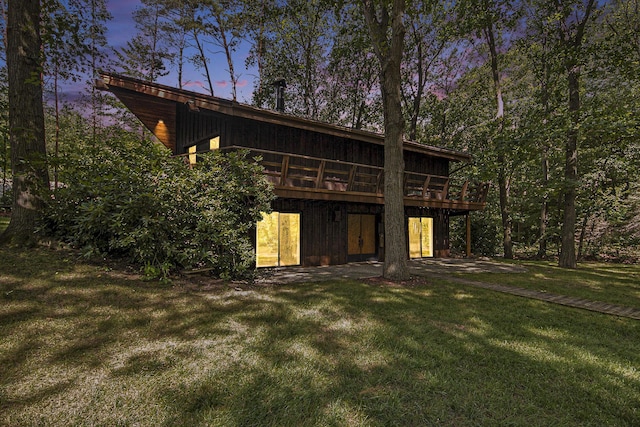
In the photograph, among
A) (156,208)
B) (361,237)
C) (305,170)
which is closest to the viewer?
(156,208)

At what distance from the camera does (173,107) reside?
41.8 ft

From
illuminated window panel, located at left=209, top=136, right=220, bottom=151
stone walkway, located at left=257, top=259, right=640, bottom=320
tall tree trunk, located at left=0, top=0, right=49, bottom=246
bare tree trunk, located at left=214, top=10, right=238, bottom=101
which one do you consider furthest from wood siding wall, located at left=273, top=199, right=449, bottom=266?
bare tree trunk, located at left=214, top=10, right=238, bottom=101

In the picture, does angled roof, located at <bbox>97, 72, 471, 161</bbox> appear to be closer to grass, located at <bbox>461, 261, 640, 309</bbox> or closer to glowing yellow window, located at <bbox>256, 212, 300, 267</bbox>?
glowing yellow window, located at <bbox>256, 212, 300, 267</bbox>

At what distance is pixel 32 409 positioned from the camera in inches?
105

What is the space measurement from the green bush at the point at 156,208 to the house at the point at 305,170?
4.80ft

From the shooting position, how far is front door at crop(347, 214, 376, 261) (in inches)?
511

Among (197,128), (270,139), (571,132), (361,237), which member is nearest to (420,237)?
(361,237)

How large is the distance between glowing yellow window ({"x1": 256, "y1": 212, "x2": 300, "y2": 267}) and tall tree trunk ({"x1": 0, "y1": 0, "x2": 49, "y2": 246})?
5.79 metres

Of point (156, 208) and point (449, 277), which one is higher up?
point (156, 208)

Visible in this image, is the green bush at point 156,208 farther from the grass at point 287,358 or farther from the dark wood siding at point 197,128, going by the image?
the dark wood siding at point 197,128

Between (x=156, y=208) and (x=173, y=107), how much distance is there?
7916mm

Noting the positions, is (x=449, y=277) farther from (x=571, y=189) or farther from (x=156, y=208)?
(x=156, y=208)

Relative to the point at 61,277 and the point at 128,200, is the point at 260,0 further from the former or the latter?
the point at 61,277

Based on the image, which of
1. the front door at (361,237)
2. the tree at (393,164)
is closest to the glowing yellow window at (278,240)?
the front door at (361,237)
